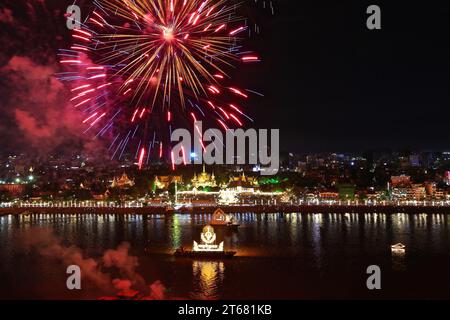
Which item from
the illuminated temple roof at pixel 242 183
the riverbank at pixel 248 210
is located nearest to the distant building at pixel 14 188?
the riverbank at pixel 248 210

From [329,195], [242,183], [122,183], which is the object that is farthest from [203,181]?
[329,195]

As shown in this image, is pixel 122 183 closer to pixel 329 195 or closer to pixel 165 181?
pixel 165 181

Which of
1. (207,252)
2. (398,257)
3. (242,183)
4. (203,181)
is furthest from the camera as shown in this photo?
(203,181)

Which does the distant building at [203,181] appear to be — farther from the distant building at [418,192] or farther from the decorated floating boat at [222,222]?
the decorated floating boat at [222,222]

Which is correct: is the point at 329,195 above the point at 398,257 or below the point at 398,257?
above

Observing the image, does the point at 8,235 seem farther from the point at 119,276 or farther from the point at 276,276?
the point at 276,276

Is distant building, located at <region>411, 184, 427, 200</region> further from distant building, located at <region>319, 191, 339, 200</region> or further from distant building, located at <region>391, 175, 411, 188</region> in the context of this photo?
distant building, located at <region>319, 191, 339, 200</region>
